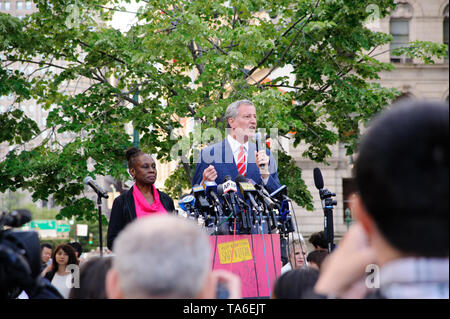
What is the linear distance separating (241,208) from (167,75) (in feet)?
30.1

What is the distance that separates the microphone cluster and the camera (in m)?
2.44

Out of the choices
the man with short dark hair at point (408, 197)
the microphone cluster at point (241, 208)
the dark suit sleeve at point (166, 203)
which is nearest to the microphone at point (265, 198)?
the microphone cluster at point (241, 208)

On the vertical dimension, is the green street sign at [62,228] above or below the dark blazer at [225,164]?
below

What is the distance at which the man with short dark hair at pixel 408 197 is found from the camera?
4.98ft

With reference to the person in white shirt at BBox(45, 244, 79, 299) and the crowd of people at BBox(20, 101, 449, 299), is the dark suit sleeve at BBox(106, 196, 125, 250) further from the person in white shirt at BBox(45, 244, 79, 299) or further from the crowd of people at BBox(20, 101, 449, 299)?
the crowd of people at BBox(20, 101, 449, 299)

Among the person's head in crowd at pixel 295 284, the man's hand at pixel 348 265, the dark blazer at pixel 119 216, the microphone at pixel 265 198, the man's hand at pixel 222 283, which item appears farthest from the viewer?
the dark blazer at pixel 119 216

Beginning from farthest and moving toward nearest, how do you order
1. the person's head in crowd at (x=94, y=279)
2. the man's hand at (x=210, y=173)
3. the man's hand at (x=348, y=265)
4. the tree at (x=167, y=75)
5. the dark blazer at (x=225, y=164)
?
the tree at (x=167, y=75)
the dark blazer at (x=225, y=164)
the man's hand at (x=210, y=173)
the person's head in crowd at (x=94, y=279)
the man's hand at (x=348, y=265)

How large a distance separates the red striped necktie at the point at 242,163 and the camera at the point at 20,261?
327 cm

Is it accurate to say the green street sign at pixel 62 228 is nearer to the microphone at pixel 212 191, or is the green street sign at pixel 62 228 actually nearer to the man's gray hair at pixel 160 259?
the microphone at pixel 212 191

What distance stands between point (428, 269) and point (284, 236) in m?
4.05

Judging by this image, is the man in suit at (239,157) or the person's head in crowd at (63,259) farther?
the person's head in crowd at (63,259)

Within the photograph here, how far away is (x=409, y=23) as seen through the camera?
30.8 metres

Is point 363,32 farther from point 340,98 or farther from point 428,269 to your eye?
point 428,269
